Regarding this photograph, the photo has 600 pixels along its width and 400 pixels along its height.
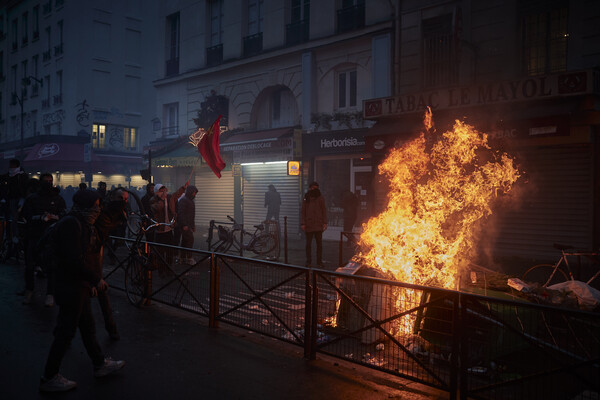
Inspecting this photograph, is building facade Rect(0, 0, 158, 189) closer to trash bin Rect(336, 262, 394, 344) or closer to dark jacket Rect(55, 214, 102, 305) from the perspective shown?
dark jacket Rect(55, 214, 102, 305)

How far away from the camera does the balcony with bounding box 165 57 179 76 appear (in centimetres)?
2358

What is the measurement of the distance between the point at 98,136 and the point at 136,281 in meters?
30.0

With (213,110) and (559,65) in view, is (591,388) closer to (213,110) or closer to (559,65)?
(559,65)

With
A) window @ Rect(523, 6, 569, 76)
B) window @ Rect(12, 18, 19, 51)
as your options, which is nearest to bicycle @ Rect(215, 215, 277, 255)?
window @ Rect(523, 6, 569, 76)

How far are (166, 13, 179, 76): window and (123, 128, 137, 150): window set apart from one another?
12953 millimetres

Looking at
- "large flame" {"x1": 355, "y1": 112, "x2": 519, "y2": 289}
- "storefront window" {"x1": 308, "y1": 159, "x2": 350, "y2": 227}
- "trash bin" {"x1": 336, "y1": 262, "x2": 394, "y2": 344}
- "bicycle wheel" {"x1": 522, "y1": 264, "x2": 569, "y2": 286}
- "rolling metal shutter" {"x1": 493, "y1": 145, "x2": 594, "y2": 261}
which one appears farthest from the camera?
"storefront window" {"x1": 308, "y1": 159, "x2": 350, "y2": 227}

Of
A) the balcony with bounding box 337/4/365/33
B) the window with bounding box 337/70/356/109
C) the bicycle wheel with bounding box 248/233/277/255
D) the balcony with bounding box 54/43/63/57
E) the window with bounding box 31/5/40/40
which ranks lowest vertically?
the bicycle wheel with bounding box 248/233/277/255

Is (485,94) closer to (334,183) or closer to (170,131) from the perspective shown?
(334,183)

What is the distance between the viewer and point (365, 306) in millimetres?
5195

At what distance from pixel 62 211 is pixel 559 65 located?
12740 millimetres

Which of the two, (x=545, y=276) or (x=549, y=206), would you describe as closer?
(x=545, y=276)

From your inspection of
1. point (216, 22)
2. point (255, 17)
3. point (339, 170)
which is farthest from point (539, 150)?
point (216, 22)

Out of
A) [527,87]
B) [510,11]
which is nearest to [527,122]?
[527,87]

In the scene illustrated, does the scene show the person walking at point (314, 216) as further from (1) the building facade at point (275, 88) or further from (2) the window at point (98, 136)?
(2) the window at point (98, 136)
